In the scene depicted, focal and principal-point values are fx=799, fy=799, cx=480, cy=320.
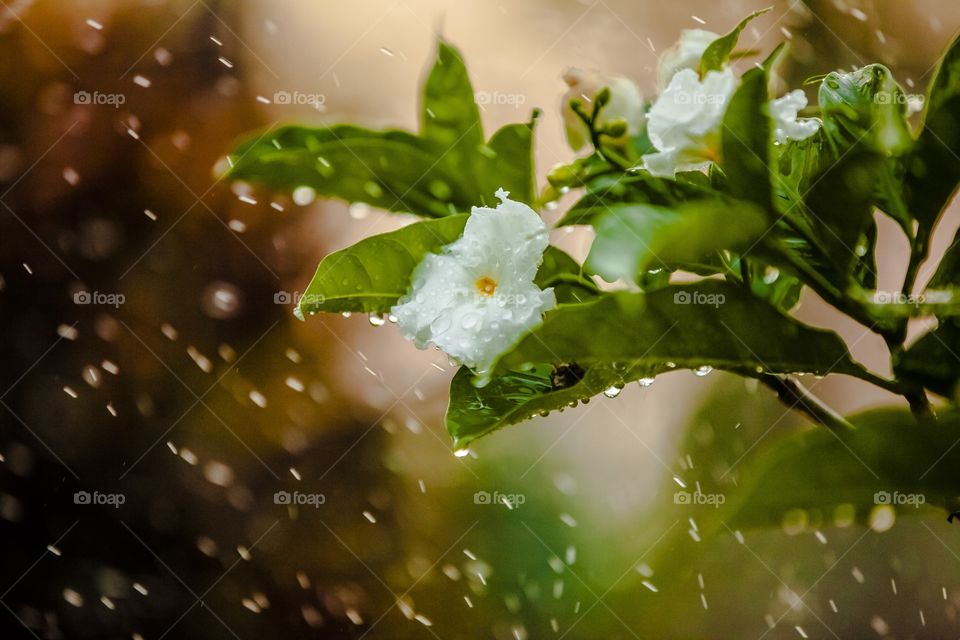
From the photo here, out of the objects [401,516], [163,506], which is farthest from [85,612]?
[401,516]

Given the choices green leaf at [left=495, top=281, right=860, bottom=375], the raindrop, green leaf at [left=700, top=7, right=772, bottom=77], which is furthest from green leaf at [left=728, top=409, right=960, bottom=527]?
the raindrop

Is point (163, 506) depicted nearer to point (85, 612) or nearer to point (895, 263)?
point (85, 612)

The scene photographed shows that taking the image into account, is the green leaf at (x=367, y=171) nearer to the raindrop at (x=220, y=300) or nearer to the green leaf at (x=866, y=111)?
the green leaf at (x=866, y=111)

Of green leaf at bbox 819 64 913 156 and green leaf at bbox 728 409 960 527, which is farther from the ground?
green leaf at bbox 819 64 913 156

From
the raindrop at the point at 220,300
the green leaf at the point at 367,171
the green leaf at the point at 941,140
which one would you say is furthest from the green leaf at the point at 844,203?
the raindrop at the point at 220,300

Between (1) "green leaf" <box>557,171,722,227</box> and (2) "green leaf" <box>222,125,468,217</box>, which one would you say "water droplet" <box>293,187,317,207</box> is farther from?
(1) "green leaf" <box>557,171,722,227</box>

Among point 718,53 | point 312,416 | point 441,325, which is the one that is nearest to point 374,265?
point 441,325
